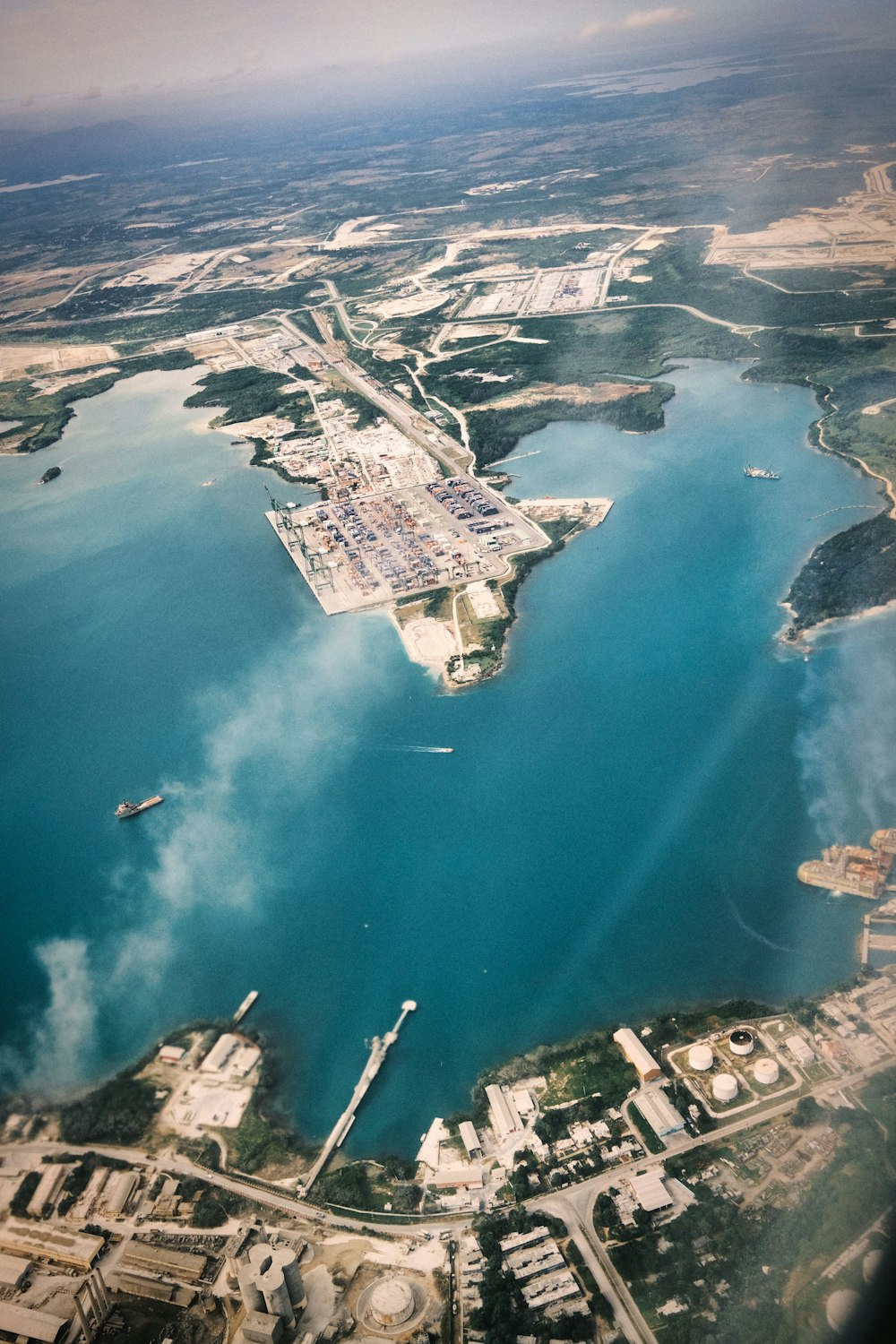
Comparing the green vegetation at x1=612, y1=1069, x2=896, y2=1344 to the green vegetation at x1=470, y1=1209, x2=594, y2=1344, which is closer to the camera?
the green vegetation at x1=612, y1=1069, x2=896, y2=1344

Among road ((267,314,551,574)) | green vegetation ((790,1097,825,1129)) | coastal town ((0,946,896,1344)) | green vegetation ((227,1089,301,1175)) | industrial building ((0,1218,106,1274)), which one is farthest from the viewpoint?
road ((267,314,551,574))

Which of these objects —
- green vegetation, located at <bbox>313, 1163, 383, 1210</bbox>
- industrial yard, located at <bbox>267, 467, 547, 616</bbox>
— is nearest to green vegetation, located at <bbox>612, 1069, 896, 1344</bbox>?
green vegetation, located at <bbox>313, 1163, 383, 1210</bbox>

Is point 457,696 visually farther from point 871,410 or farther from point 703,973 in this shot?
point 871,410

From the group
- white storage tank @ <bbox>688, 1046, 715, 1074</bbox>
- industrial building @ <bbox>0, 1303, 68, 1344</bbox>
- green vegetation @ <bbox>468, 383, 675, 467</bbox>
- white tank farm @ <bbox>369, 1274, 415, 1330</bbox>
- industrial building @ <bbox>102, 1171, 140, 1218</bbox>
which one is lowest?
white storage tank @ <bbox>688, 1046, 715, 1074</bbox>

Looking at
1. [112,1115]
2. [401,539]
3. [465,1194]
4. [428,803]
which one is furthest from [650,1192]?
[401,539]

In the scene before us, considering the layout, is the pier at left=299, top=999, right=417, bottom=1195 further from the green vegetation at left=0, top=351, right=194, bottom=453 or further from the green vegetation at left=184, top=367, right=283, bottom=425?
the green vegetation at left=0, top=351, right=194, bottom=453

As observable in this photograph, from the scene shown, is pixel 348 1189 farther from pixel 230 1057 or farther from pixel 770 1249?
pixel 770 1249
